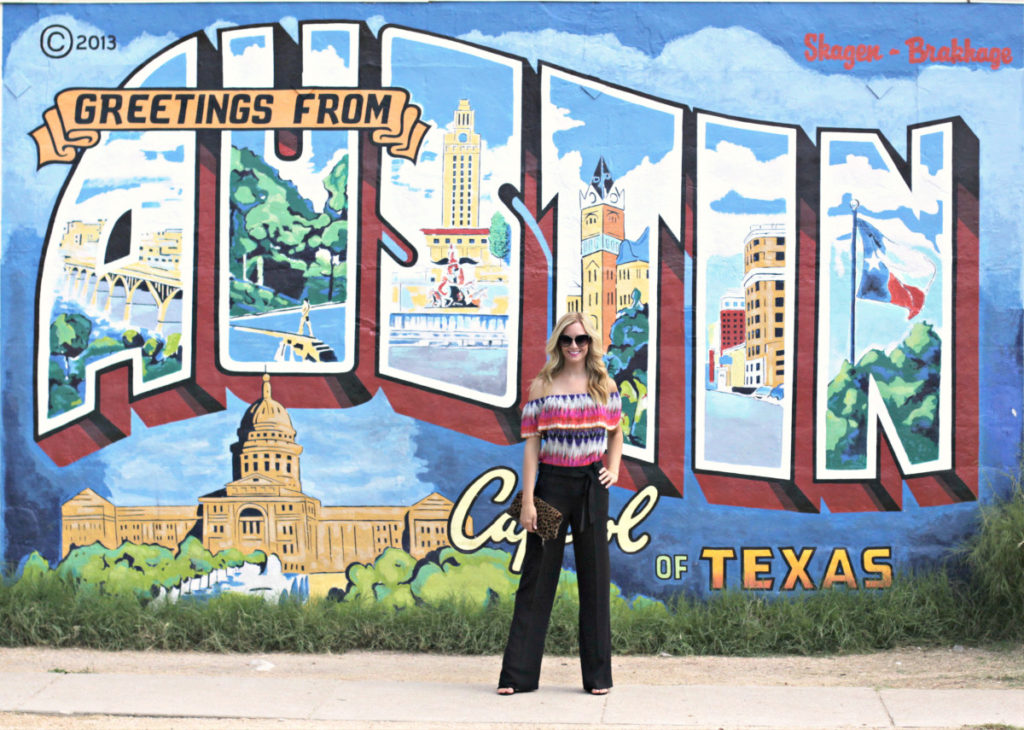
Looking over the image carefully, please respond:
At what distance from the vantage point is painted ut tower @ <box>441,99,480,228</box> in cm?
739

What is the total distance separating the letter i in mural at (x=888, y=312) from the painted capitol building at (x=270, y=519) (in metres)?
2.63

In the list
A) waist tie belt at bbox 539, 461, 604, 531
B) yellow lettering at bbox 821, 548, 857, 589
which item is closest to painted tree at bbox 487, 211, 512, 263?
waist tie belt at bbox 539, 461, 604, 531

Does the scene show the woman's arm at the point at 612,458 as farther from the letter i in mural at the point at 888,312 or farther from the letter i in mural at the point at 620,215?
the letter i in mural at the point at 888,312

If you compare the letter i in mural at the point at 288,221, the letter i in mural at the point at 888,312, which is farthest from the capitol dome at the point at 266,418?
the letter i in mural at the point at 888,312

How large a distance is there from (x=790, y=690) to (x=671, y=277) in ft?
8.60

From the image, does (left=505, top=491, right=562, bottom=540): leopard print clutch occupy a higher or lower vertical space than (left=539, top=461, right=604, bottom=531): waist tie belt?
lower

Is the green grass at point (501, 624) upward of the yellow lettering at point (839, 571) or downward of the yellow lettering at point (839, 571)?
downward

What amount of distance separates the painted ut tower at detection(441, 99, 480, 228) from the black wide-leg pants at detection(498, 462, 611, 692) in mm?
2000

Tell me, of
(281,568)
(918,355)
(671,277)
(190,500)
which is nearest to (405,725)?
(281,568)

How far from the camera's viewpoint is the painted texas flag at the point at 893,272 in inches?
287

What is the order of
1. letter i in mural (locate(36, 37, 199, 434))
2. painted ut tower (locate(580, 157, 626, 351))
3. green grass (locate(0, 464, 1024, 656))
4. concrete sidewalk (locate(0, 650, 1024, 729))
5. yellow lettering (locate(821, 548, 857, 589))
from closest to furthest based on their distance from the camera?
concrete sidewalk (locate(0, 650, 1024, 729)) → green grass (locate(0, 464, 1024, 656)) → yellow lettering (locate(821, 548, 857, 589)) → painted ut tower (locate(580, 157, 626, 351)) → letter i in mural (locate(36, 37, 199, 434))

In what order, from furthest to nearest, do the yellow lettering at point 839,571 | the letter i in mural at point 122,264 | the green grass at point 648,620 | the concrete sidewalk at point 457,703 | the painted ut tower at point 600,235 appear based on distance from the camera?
1. the letter i in mural at point 122,264
2. the painted ut tower at point 600,235
3. the yellow lettering at point 839,571
4. the green grass at point 648,620
5. the concrete sidewalk at point 457,703

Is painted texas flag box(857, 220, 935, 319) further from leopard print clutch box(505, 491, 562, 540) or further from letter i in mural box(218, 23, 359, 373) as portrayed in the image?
letter i in mural box(218, 23, 359, 373)

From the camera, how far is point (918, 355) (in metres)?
7.27
